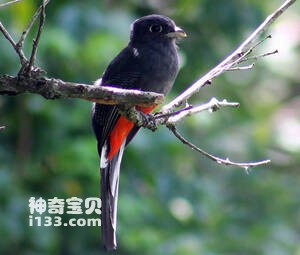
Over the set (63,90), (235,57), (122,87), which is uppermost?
(122,87)

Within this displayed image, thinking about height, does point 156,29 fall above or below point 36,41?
above

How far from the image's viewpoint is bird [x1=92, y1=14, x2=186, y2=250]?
15.3 feet

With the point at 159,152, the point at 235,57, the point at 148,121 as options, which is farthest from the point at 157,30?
the point at 159,152

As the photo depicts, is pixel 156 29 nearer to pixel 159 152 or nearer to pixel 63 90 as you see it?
pixel 159 152

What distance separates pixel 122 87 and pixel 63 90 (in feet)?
5.56

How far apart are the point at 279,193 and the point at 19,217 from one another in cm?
265

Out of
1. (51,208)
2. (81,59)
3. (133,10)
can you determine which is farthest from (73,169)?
(133,10)

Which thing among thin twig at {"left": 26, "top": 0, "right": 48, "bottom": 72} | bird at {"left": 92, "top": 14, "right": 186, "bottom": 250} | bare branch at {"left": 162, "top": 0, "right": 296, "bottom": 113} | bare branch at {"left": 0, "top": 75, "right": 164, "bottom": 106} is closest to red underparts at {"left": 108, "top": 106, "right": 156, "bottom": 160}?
bird at {"left": 92, "top": 14, "right": 186, "bottom": 250}

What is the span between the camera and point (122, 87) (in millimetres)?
4812

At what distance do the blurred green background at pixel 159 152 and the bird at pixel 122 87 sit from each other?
1.07m

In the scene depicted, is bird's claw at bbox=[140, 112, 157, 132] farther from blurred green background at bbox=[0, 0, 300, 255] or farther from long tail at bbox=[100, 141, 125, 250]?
blurred green background at bbox=[0, 0, 300, 255]

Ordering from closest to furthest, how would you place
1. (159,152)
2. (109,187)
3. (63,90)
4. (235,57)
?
(63,90)
(235,57)
(109,187)
(159,152)

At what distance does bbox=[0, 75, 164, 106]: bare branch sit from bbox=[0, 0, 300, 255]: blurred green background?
104 inches

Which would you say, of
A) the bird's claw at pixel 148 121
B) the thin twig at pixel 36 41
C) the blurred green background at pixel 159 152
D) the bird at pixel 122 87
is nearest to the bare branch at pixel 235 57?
the bird's claw at pixel 148 121
